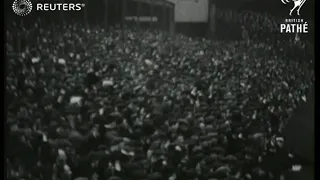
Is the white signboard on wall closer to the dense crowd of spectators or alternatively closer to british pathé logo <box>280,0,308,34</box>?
the dense crowd of spectators

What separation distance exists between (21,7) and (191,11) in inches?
26.1

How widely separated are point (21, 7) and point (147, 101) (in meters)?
0.61

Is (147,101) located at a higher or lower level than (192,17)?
lower

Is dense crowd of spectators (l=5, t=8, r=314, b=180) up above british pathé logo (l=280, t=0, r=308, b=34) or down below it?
below

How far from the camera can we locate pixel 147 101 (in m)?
1.63

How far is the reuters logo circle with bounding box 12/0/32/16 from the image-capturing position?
5.39 ft

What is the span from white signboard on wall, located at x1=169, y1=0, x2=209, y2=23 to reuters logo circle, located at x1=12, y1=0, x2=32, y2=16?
567 mm

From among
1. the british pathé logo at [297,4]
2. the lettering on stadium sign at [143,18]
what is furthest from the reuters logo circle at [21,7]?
the british pathé logo at [297,4]

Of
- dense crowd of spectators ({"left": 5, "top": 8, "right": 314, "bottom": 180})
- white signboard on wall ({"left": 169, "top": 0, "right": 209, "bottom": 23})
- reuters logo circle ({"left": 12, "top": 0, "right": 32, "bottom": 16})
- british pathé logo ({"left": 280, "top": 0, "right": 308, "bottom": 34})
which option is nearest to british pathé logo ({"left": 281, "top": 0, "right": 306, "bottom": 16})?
british pathé logo ({"left": 280, "top": 0, "right": 308, "bottom": 34})

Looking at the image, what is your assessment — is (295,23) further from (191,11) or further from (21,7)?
(21,7)

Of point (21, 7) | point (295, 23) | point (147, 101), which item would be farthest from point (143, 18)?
point (295, 23)

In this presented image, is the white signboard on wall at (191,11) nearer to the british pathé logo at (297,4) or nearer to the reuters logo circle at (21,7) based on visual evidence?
the british pathé logo at (297,4)

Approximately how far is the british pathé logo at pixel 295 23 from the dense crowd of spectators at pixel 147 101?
0.29ft

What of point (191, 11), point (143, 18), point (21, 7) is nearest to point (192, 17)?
point (191, 11)
